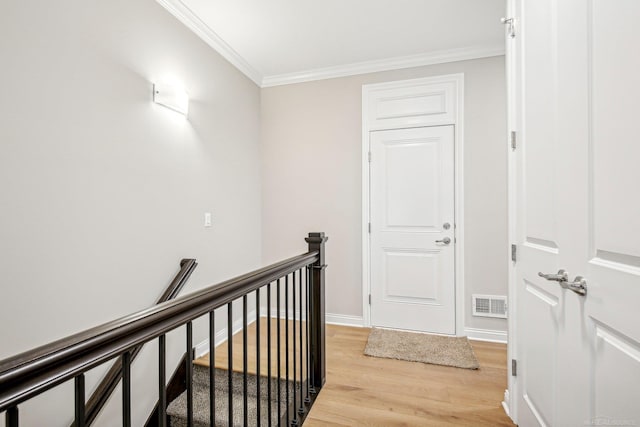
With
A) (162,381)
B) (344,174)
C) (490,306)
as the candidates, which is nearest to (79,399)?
(162,381)

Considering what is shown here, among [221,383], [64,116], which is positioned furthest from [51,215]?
[221,383]

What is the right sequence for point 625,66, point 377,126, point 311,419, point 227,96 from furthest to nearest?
point 377,126, point 227,96, point 311,419, point 625,66

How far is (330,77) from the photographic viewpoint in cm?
322

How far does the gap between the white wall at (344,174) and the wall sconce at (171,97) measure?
1.22m

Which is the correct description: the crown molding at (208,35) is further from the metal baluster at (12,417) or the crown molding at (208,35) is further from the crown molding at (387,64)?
the metal baluster at (12,417)

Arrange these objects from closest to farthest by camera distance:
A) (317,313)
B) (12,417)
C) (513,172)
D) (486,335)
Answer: (12,417) → (513,172) → (317,313) → (486,335)

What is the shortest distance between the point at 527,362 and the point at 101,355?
1691mm

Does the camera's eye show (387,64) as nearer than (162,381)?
No

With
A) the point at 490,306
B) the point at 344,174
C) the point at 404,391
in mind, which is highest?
the point at 344,174

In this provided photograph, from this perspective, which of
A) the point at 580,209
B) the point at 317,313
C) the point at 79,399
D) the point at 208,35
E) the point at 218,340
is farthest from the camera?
the point at 218,340

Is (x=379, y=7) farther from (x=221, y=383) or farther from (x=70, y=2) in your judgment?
(x=221, y=383)

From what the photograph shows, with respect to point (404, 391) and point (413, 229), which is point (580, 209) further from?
point (413, 229)

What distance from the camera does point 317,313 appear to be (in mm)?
1980

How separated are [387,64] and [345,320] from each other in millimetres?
2529
